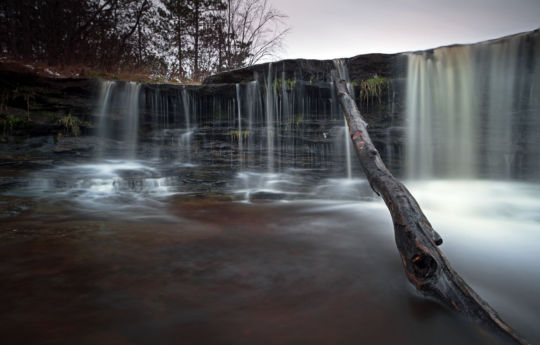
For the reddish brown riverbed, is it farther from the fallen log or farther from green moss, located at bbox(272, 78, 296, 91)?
green moss, located at bbox(272, 78, 296, 91)

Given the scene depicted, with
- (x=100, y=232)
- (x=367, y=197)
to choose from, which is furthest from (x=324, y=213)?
(x=100, y=232)

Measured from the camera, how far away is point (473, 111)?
7.24m

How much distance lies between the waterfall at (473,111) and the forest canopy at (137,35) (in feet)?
38.4

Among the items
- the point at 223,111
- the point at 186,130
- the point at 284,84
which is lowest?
the point at 186,130

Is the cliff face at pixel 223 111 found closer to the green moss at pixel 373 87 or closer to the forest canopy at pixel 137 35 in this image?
the green moss at pixel 373 87

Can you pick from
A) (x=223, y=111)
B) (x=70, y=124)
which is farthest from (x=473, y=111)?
(x=70, y=124)

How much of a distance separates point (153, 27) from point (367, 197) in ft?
48.5

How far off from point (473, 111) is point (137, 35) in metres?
14.5

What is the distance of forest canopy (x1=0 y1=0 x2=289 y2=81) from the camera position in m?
9.55

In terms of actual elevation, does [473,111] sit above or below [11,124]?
above

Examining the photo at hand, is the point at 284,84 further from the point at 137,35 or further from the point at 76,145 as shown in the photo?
the point at 137,35

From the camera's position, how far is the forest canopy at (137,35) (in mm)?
9555

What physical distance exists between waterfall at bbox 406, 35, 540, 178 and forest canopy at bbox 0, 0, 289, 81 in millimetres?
11696

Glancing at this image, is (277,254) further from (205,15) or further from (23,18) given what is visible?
(205,15)
